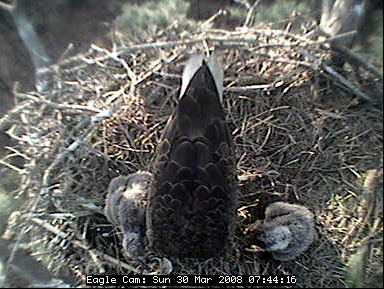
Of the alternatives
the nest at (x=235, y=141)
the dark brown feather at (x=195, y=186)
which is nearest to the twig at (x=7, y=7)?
the nest at (x=235, y=141)

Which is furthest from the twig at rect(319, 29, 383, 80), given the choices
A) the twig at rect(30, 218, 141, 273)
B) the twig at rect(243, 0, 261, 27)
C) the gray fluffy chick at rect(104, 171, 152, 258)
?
the twig at rect(30, 218, 141, 273)

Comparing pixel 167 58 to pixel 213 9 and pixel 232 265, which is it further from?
pixel 232 265

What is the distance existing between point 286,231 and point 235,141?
24 cm

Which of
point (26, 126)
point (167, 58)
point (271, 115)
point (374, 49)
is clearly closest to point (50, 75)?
point (26, 126)

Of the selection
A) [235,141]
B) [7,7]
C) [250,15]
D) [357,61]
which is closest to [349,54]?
[357,61]

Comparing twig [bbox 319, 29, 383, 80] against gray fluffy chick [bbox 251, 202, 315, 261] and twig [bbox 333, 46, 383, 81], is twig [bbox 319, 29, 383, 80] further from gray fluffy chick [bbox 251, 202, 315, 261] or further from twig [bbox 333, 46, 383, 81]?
gray fluffy chick [bbox 251, 202, 315, 261]

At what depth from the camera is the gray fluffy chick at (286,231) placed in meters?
1.08

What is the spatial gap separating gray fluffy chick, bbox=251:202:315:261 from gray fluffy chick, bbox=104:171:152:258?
235 millimetres

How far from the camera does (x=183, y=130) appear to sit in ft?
3.47

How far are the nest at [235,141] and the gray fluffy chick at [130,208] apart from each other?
35 mm

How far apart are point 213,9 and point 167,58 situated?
0.16 m

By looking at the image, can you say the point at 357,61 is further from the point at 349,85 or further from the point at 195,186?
the point at 195,186

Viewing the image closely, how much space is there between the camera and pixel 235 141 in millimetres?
1229

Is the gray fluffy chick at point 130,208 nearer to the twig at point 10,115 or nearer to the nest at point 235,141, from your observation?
the nest at point 235,141
